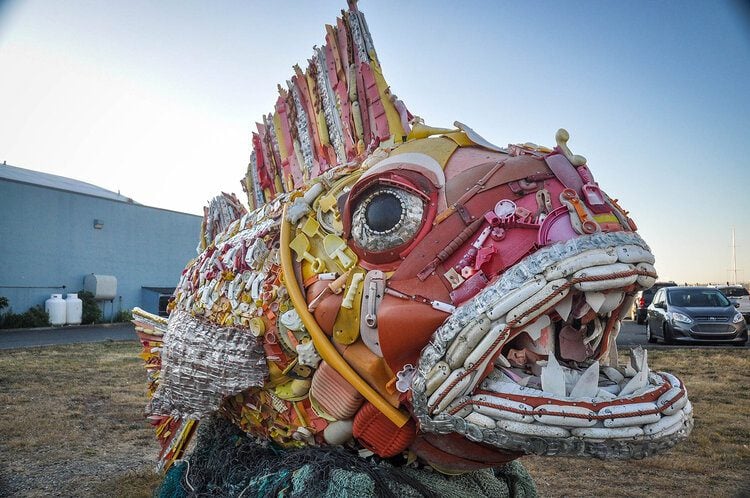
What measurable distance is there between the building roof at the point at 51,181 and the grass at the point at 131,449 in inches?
610

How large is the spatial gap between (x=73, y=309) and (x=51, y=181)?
23.8 feet

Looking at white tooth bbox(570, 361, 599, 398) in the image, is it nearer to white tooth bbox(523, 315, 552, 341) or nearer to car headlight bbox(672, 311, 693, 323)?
white tooth bbox(523, 315, 552, 341)

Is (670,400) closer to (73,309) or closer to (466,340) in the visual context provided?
(466,340)

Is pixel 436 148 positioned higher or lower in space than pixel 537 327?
higher

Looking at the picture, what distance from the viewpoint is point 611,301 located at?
196 cm

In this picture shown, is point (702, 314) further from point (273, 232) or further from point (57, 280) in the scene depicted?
point (57, 280)

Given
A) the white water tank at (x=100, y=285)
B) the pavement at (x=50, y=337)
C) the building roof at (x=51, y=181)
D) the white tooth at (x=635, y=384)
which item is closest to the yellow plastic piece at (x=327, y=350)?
the white tooth at (x=635, y=384)

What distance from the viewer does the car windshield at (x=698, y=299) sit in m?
12.9

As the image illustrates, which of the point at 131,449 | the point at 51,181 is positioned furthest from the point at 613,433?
the point at 51,181

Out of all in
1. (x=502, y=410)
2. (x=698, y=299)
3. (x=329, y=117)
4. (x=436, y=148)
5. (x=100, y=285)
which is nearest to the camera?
(x=502, y=410)

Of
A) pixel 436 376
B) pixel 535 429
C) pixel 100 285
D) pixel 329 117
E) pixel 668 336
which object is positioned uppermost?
pixel 329 117

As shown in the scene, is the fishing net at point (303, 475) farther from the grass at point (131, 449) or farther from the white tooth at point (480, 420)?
the grass at point (131, 449)

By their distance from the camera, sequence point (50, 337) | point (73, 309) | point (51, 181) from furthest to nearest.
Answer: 1. point (51, 181)
2. point (73, 309)
3. point (50, 337)

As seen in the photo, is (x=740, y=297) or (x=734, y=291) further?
(x=734, y=291)
